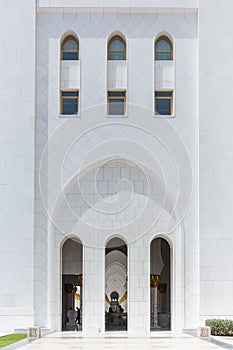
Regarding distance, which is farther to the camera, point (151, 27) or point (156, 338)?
point (151, 27)

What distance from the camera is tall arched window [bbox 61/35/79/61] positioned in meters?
26.2

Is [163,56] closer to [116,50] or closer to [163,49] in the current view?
[163,49]

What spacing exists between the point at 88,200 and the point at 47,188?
Result: 57.3 inches

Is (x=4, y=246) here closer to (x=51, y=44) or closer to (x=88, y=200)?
(x=88, y=200)

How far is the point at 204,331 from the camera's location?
72.9 feet

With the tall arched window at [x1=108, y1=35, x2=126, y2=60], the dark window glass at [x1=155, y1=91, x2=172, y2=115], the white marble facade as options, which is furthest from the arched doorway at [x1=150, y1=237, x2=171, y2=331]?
the tall arched window at [x1=108, y1=35, x2=126, y2=60]

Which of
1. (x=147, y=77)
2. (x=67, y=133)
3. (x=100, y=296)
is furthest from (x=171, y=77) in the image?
(x=100, y=296)

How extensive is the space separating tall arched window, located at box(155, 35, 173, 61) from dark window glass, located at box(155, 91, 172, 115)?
1.22 m

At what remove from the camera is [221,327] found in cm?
2292

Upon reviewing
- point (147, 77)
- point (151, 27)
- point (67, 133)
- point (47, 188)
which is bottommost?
point (47, 188)

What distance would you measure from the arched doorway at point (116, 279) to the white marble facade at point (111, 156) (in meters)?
3.97

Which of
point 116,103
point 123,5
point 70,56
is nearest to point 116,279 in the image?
point 116,103

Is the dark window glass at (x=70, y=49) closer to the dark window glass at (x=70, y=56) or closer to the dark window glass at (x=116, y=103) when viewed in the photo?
the dark window glass at (x=70, y=56)

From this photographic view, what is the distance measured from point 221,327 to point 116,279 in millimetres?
31268
